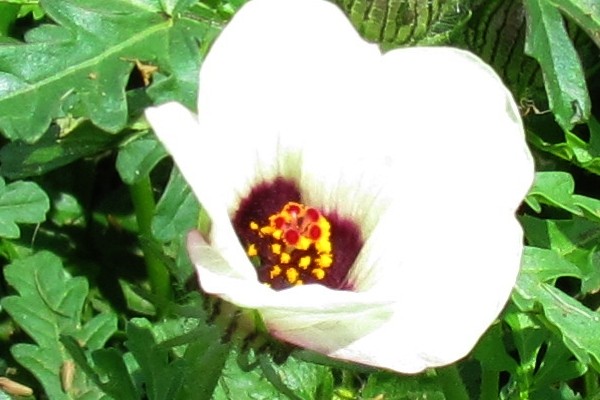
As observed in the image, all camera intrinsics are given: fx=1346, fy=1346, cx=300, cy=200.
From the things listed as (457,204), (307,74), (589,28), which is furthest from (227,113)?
(589,28)

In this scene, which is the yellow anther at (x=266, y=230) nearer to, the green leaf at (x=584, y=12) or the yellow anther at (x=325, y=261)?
the yellow anther at (x=325, y=261)

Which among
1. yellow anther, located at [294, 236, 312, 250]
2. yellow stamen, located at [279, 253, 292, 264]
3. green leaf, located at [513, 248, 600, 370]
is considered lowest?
green leaf, located at [513, 248, 600, 370]

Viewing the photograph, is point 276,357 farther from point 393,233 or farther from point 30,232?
point 30,232

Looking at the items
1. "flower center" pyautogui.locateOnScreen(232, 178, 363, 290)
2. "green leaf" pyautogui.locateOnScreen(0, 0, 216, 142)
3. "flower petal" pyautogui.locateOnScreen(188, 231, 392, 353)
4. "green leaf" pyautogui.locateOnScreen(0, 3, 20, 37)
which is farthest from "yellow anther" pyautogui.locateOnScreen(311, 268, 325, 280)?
"green leaf" pyautogui.locateOnScreen(0, 3, 20, 37)

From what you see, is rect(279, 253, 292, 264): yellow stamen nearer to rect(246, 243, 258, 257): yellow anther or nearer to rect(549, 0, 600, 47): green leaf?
rect(246, 243, 258, 257): yellow anther

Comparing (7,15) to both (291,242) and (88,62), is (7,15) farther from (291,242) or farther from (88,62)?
(291,242)
